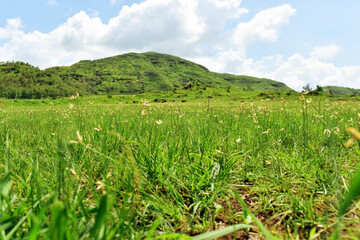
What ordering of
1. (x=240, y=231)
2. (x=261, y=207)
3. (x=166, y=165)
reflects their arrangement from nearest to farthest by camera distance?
(x=240, y=231) < (x=261, y=207) < (x=166, y=165)

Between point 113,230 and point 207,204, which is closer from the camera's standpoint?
point 113,230

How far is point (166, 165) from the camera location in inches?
101

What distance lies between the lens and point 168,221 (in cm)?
170

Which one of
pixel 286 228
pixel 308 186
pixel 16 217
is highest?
pixel 16 217

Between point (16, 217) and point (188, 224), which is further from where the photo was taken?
point (188, 224)

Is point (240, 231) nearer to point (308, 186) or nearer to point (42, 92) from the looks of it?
point (308, 186)

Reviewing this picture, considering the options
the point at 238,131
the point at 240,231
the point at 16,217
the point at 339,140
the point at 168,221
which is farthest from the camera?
the point at 238,131

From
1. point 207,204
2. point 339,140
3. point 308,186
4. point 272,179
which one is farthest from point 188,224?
point 339,140

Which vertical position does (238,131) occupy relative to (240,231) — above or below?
above

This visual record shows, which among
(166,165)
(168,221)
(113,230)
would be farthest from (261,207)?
(113,230)

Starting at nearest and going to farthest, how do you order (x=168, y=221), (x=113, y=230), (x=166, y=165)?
(x=113, y=230) < (x=168, y=221) < (x=166, y=165)

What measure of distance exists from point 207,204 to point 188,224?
0.30m

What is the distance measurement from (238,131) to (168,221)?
3.00 meters

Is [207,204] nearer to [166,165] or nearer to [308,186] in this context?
[166,165]
